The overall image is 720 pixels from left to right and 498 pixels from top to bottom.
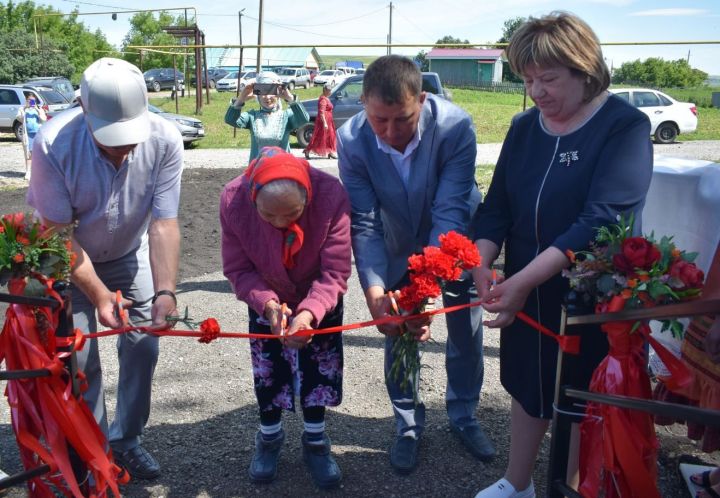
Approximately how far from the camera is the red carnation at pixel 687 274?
6.19ft

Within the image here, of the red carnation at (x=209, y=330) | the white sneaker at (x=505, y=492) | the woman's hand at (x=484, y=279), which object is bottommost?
the white sneaker at (x=505, y=492)

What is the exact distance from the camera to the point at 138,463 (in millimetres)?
3131

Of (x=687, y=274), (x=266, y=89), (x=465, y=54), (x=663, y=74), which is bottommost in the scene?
(x=687, y=274)

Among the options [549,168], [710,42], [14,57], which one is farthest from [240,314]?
[14,57]

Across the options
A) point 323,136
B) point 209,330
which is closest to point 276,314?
point 209,330

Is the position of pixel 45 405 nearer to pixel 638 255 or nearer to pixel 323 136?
pixel 638 255

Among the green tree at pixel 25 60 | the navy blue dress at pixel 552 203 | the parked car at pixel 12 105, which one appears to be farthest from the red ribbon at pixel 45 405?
the green tree at pixel 25 60

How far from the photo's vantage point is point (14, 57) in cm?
3922

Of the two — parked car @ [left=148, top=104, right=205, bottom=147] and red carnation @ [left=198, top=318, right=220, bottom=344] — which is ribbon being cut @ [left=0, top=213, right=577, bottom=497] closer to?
red carnation @ [left=198, top=318, right=220, bottom=344]

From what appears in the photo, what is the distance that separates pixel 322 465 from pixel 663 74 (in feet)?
192

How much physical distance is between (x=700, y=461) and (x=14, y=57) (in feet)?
143

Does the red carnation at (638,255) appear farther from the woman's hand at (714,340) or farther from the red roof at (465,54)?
the red roof at (465,54)

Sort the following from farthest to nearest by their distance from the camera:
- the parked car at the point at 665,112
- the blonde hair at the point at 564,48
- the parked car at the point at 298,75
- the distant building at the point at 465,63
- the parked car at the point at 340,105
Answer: the distant building at the point at 465,63 < the parked car at the point at 298,75 < the parked car at the point at 665,112 < the parked car at the point at 340,105 < the blonde hair at the point at 564,48

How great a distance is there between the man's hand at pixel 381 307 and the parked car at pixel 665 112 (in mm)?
17735
